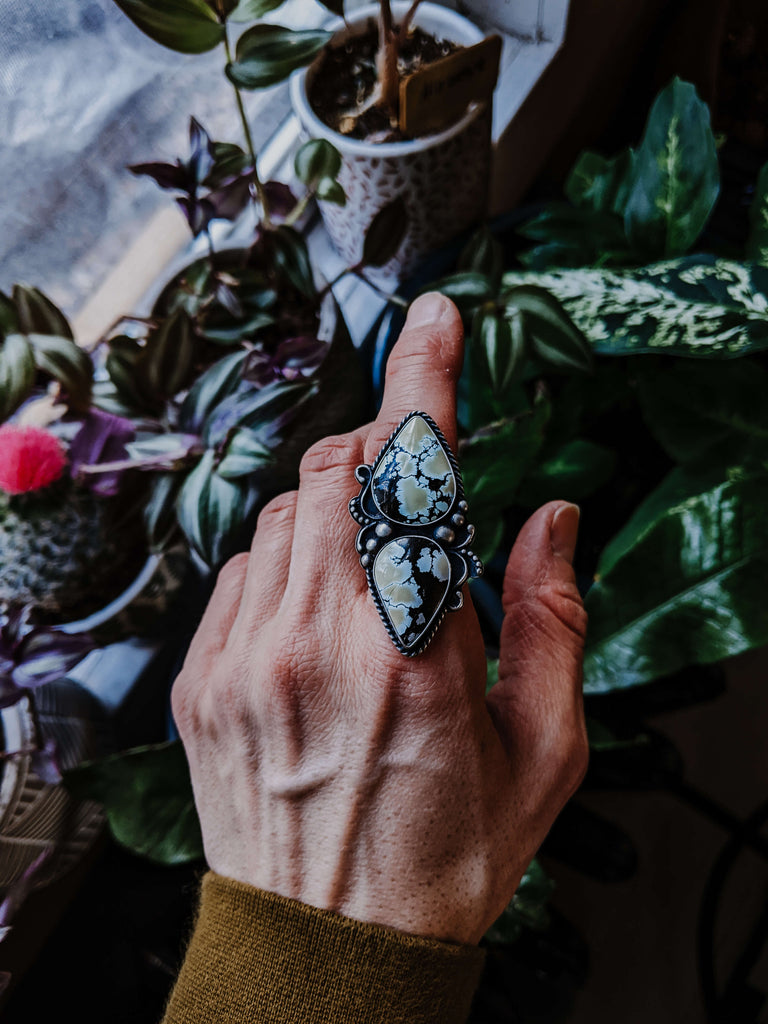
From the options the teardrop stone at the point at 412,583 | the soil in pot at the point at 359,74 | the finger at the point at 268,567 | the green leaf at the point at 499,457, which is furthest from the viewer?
the soil in pot at the point at 359,74

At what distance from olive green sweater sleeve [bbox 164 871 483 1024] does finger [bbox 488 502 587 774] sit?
0.48 feet

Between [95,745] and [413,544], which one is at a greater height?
[413,544]

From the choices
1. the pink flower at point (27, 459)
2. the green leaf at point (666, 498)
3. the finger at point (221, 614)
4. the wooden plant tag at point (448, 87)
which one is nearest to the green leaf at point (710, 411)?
the green leaf at point (666, 498)

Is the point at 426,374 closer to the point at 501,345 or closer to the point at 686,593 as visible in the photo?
the point at 501,345

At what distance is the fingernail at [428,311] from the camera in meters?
0.58

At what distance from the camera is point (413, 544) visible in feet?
1.64

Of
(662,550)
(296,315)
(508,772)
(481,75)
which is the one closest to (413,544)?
(508,772)

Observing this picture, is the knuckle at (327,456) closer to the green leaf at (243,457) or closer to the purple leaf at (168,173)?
the green leaf at (243,457)

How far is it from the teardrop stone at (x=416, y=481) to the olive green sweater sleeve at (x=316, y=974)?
27 cm

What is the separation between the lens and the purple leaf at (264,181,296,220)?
77 cm

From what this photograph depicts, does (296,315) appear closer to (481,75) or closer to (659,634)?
(481,75)

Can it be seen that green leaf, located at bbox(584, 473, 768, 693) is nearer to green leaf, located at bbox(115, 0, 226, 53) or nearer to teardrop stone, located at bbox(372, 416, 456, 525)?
teardrop stone, located at bbox(372, 416, 456, 525)

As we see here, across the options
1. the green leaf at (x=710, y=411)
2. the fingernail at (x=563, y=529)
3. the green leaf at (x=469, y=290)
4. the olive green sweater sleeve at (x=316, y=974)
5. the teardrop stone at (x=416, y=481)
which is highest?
the green leaf at (x=469, y=290)

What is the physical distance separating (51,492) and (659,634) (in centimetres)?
54
